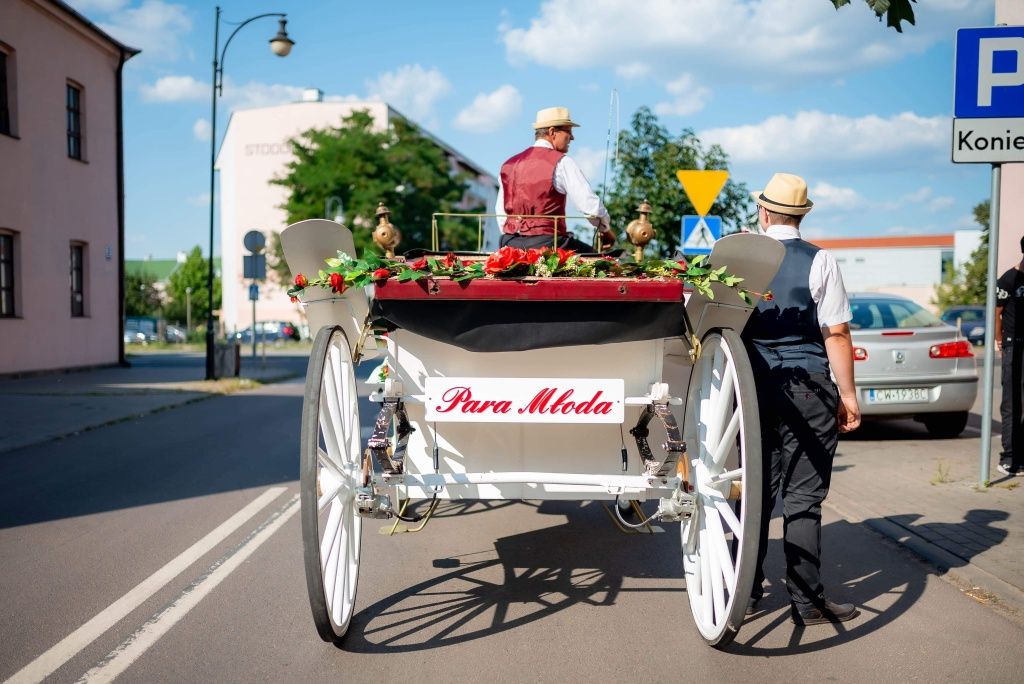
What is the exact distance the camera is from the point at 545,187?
232 inches

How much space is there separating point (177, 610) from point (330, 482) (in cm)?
114

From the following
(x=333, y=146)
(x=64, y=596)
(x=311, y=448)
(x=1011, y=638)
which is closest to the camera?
(x=311, y=448)

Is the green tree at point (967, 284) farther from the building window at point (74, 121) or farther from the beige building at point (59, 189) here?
the building window at point (74, 121)

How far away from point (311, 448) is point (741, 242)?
1856mm

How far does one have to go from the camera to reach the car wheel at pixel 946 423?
11.0m

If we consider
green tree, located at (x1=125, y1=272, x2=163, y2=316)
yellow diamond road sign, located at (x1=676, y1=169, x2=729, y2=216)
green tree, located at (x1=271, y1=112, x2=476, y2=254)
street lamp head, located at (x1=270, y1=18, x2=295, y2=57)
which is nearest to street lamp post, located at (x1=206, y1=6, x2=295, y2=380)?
street lamp head, located at (x1=270, y1=18, x2=295, y2=57)

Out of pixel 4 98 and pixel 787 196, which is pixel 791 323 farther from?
pixel 4 98

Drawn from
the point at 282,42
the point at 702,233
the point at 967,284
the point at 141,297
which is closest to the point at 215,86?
the point at 282,42

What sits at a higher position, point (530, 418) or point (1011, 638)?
point (530, 418)

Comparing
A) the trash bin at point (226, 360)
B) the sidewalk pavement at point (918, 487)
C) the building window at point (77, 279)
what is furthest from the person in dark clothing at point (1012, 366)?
the building window at point (77, 279)

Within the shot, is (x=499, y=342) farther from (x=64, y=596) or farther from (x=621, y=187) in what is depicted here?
(x=621, y=187)

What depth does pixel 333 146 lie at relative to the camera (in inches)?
2034

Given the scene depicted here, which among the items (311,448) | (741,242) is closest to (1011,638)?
(741,242)

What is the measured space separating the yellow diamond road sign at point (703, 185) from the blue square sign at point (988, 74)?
16.4ft
